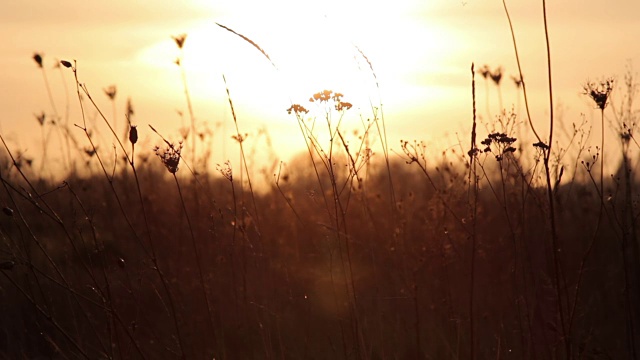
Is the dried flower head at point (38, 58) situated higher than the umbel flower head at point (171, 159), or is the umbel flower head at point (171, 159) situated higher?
the dried flower head at point (38, 58)

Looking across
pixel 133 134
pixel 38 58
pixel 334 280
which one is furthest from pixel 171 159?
pixel 334 280

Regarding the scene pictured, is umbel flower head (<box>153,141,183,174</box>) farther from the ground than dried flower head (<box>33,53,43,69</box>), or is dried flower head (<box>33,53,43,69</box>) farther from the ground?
dried flower head (<box>33,53,43,69</box>)

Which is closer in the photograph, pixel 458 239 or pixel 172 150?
pixel 172 150

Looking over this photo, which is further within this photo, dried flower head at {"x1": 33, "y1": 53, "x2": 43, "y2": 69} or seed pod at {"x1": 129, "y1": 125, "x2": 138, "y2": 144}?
dried flower head at {"x1": 33, "y1": 53, "x2": 43, "y2": 69}

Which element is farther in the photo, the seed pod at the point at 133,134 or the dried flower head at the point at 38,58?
the dried flower head at the point at 38,58

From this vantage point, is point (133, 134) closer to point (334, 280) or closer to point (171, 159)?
point (171, 159)

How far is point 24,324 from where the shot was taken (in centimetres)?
493

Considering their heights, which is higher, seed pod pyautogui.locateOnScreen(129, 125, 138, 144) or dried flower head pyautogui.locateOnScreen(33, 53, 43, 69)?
dried flower head pyautogui.locateOnScreen(33, 53, 43, 69)

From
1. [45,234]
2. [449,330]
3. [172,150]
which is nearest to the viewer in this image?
[172,150]

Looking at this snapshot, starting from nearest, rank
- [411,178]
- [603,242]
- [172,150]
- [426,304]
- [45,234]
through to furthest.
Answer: [172,150] → [426,304] → [45,234] → [603,242] → [411,178]

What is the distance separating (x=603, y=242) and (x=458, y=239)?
2267 millimetres

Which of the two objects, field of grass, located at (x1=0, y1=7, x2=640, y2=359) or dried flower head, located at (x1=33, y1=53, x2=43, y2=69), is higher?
dried flower head, located at (x1=33, y1=53, x2=43, y2=69)

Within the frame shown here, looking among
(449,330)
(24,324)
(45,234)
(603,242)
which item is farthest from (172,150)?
(603,242)

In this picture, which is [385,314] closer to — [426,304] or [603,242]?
[426,304]
